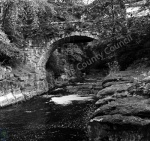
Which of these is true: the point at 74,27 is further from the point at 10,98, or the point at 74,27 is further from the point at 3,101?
the point at 3,101

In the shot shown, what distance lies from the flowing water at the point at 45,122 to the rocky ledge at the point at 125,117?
49.3 inches

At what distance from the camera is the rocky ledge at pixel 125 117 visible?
3.35 m

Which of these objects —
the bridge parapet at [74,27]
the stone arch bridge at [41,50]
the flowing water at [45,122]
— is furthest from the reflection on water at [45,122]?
the bridge parapet at [74,27]

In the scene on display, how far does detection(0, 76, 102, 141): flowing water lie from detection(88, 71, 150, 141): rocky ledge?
4.11ft

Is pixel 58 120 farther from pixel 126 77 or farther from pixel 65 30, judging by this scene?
pixel 65 30

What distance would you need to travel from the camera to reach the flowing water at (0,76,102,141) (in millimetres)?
5395

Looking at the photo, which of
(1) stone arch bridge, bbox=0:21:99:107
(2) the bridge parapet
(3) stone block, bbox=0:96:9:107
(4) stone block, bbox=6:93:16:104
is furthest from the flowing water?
(2) the bridge parapet

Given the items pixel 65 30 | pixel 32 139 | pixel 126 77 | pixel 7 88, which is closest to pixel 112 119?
pixel 126 77

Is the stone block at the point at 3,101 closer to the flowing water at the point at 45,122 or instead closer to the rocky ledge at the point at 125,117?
the flowing water at the point at 45,122

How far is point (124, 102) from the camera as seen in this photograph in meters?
3.81

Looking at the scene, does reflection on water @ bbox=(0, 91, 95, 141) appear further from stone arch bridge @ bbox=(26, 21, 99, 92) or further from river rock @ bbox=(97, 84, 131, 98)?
stone arch bridge @ bbox=(26, 21, 99, 92)

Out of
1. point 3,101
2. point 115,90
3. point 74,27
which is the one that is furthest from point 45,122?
point 74,27

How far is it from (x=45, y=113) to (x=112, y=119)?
474cm

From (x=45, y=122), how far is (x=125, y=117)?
3.79m
